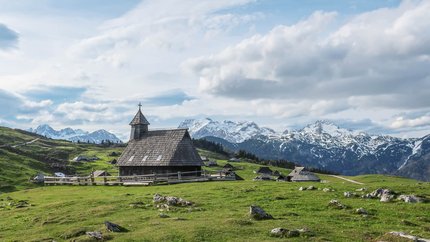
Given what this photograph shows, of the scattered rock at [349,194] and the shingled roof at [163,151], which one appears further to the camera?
the shingled roof at [163,151]

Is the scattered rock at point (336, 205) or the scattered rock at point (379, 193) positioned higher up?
the scattered rock at point (379, 193)

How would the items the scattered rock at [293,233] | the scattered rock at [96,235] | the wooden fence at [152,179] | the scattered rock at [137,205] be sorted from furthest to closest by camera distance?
the wooden fence at [152,179]
the scattered rock at [137,205]
the scattered rock at [96,235]
the scattered rock at [293,233]

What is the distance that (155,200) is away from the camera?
114 feet

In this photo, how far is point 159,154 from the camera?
70125 mm

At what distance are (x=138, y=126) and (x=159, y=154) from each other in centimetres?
966

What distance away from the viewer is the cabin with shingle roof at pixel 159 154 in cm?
6862

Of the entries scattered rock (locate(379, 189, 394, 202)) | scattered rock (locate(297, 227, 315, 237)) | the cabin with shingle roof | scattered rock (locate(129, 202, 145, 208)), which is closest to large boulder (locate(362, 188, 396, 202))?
scattered rock (locate(379, 189, 394, 202))

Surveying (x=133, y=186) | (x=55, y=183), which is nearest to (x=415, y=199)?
(x=133, y=186)

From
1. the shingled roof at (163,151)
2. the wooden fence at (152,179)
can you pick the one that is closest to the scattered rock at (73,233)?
the wooden fence at (152,179)

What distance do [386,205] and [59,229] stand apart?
22154 mm

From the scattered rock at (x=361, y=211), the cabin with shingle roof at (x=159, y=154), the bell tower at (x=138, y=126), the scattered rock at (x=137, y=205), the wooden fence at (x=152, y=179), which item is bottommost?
the scattered rock at (x=361, y=211)

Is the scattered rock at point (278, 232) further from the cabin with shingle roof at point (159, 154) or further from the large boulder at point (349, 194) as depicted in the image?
the cabin with shingle roof at point (159, 154)

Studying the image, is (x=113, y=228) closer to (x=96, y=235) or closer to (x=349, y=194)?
(x=96, y=235)

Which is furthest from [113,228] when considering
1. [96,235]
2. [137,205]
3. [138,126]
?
[138,126]
